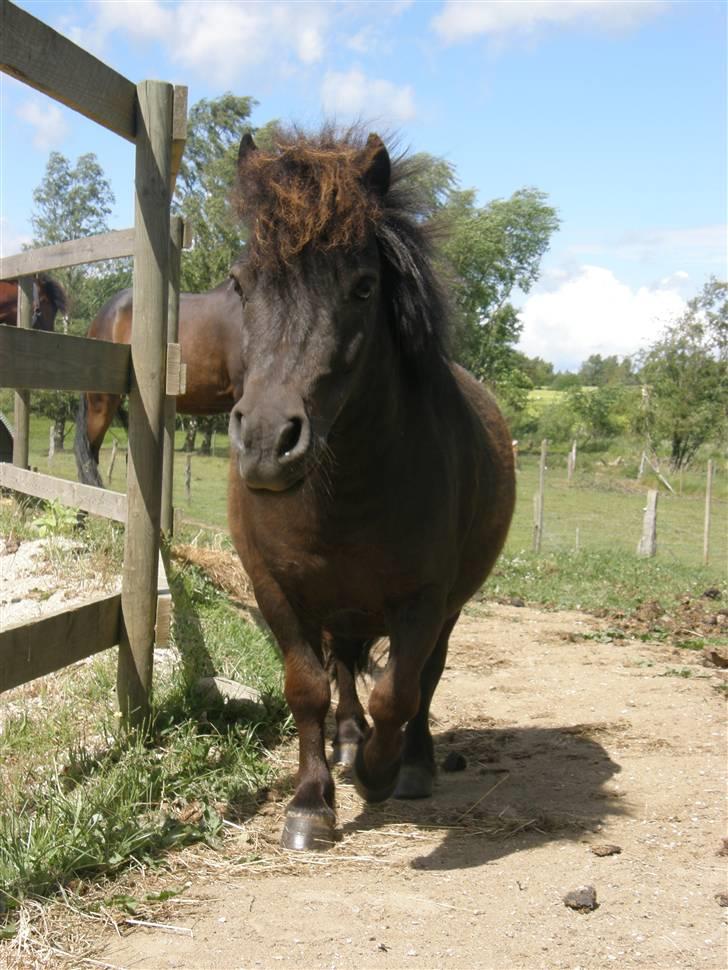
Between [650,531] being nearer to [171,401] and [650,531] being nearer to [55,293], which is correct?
[55,293]

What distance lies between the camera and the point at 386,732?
144 inches

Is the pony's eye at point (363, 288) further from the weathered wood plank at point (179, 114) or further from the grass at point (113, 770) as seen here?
the grass at point (113, 770)

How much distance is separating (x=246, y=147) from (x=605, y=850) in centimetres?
295

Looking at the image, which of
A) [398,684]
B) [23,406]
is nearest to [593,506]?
[23,406]

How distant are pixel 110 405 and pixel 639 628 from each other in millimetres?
5101

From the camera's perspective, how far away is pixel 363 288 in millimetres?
3240

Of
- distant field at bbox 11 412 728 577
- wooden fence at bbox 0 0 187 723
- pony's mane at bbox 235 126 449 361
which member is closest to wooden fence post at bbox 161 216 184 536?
wooden fence at bbox 0 0 187 723

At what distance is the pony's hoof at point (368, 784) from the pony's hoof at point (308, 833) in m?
0.22

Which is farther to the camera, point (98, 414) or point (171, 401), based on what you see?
point (98, 414)

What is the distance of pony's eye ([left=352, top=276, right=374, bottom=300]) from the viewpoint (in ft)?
10.5

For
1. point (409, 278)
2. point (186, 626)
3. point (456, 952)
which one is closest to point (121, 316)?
point (186, 626)

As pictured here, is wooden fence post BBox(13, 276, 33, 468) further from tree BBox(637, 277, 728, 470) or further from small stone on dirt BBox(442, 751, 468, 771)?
tree BBox(637, 277, 728, 470)

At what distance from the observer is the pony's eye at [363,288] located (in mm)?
3213

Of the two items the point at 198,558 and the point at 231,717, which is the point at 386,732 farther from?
the point at 198,558
